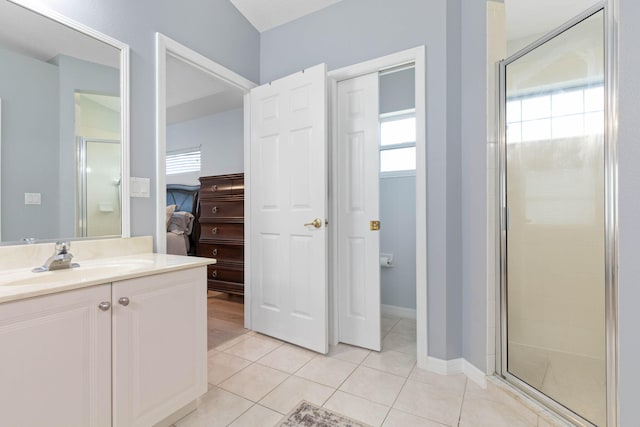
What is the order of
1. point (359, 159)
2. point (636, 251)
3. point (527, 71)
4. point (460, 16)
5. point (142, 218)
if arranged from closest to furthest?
point (636, 251) < point (527, 71) < point (142, 218) < point (460, 16) < point (359, 159)

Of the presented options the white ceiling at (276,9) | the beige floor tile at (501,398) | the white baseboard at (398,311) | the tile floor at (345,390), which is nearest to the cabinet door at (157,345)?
the tile floor at (345,390)

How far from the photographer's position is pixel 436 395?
1.65 metres

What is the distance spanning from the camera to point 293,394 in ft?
5.41

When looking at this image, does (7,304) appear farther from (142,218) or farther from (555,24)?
(555,24)

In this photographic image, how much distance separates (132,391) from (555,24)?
2658 mm

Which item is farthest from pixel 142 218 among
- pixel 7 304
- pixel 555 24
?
pixel 555 24

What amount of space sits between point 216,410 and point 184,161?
3.86 m

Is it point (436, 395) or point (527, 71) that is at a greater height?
point (527, 71)

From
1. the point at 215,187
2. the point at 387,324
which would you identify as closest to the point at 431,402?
the point at 387,324

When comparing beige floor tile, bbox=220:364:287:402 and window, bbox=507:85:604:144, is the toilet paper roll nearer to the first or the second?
beige floor tile, bbox=220:364:287:402

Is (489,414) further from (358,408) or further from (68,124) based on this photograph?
(68,124)

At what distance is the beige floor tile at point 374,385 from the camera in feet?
5.34

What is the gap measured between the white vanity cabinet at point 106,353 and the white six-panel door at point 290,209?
0.87 m

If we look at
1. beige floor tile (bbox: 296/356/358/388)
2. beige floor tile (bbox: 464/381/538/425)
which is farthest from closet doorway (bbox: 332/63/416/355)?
beige floor tile (bbox: 464/381/538/425)
